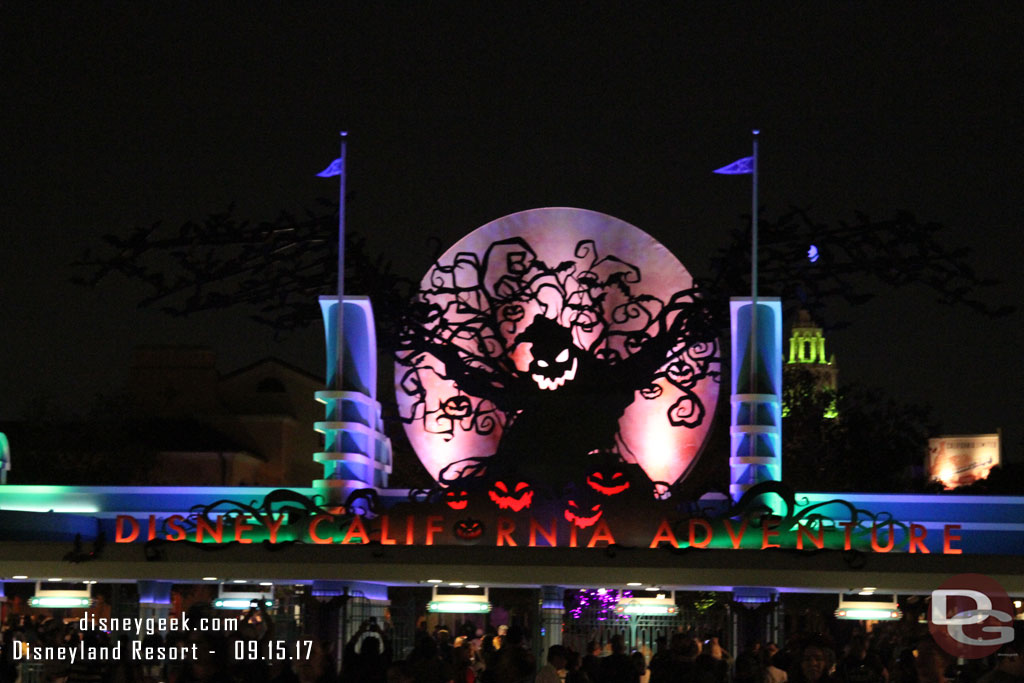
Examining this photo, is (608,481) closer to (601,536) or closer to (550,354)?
(601,536)

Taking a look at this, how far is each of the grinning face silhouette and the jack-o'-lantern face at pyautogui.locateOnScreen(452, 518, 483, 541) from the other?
356 cm

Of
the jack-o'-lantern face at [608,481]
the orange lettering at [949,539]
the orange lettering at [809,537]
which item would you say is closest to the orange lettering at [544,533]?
the jack-o'-lantern face at [608,481]

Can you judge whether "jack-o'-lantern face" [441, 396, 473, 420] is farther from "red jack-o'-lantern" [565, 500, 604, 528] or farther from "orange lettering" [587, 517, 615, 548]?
"orange lettering" [587, 517, 615, 548]

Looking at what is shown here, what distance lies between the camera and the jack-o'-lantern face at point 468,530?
30000 millimetres

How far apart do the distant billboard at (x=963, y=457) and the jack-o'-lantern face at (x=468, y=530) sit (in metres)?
112

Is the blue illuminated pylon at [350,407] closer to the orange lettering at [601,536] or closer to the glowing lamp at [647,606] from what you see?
the orange lettering at [601,536]

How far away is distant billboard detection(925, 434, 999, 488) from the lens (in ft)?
451

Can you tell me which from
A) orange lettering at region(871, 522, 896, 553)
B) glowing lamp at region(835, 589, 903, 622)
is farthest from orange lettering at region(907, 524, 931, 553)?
glowing lamp at region(835, 589, 903, 622)

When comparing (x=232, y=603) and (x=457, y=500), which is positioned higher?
(x=457, y=500)

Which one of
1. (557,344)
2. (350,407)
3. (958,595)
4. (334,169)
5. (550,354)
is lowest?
(958,595)

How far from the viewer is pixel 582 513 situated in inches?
1201

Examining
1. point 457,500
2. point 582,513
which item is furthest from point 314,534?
point 582,513

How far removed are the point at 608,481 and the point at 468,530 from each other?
9.03 ft

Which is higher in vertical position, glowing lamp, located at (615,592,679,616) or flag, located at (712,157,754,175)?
flag, located at (712,157,754,175)
